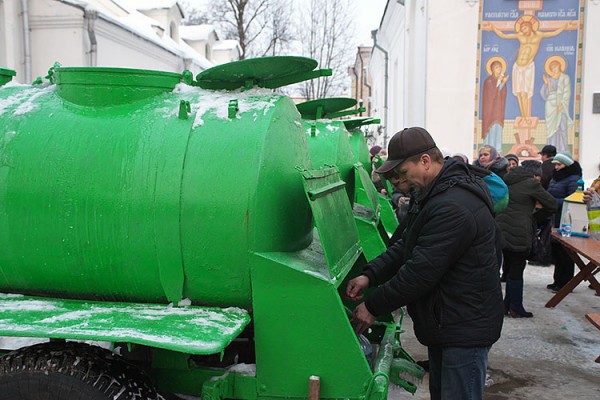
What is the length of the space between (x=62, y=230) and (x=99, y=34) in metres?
11.1

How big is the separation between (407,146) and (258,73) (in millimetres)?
812

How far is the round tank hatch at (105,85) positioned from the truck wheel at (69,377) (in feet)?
3.85

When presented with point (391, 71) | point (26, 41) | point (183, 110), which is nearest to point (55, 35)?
point (26, 41)

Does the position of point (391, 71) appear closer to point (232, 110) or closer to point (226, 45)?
point (226, 45)

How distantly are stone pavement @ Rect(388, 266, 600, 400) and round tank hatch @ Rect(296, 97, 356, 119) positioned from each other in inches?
94.4

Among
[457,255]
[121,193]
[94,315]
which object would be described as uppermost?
[121,193]

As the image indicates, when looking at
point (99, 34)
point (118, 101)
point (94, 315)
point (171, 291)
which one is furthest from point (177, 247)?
point (99, 34)

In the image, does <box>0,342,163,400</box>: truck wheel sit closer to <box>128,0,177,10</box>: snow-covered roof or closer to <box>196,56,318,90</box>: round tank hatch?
<box>196,56,318,90</box>: round tank hatch

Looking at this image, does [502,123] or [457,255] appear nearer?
[457,255]

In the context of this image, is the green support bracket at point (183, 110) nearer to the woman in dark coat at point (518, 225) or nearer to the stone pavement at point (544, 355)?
the stone pavement at point (544, 355)

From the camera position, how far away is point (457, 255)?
8.43 ft

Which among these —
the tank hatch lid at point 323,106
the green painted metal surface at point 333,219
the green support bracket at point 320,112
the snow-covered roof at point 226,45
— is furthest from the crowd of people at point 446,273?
the snow-covered roof at point 226,45

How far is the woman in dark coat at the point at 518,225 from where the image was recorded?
6090 mm

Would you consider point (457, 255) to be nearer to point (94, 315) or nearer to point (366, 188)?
point (94, 315)
